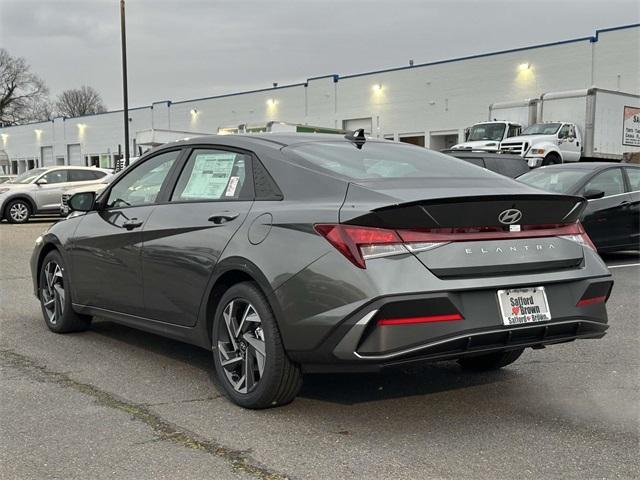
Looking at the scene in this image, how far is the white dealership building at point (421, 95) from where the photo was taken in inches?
1305

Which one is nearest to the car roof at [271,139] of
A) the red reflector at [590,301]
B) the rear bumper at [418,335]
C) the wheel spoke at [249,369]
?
the wheel spoke at [249,369]

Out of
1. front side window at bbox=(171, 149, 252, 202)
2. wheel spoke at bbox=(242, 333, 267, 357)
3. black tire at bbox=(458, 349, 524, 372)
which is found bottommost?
black tire at bbox=(458, 349, 524, 372)

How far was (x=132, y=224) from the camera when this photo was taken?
5230 millimetres

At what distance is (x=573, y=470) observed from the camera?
332 cm

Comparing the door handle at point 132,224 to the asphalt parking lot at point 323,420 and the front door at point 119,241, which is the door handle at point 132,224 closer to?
the front door at point 119,241

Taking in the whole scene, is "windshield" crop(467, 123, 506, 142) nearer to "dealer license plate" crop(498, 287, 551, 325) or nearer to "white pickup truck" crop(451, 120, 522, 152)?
"white pickup truck" crop(451, 120, 522, 152)

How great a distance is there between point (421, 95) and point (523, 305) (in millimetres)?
38697

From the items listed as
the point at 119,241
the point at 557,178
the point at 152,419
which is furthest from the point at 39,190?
the point at 152,419

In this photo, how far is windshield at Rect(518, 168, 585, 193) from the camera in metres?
10.4

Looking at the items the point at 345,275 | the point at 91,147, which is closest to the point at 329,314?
the point at 345,275

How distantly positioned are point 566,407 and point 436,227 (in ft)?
4.84

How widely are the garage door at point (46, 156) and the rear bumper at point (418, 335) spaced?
73.1 metres

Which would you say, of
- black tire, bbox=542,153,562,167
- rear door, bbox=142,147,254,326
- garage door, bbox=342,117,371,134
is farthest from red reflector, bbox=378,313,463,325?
garage door, bbox=342,117,371,134

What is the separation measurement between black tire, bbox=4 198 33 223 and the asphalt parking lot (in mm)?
15678
